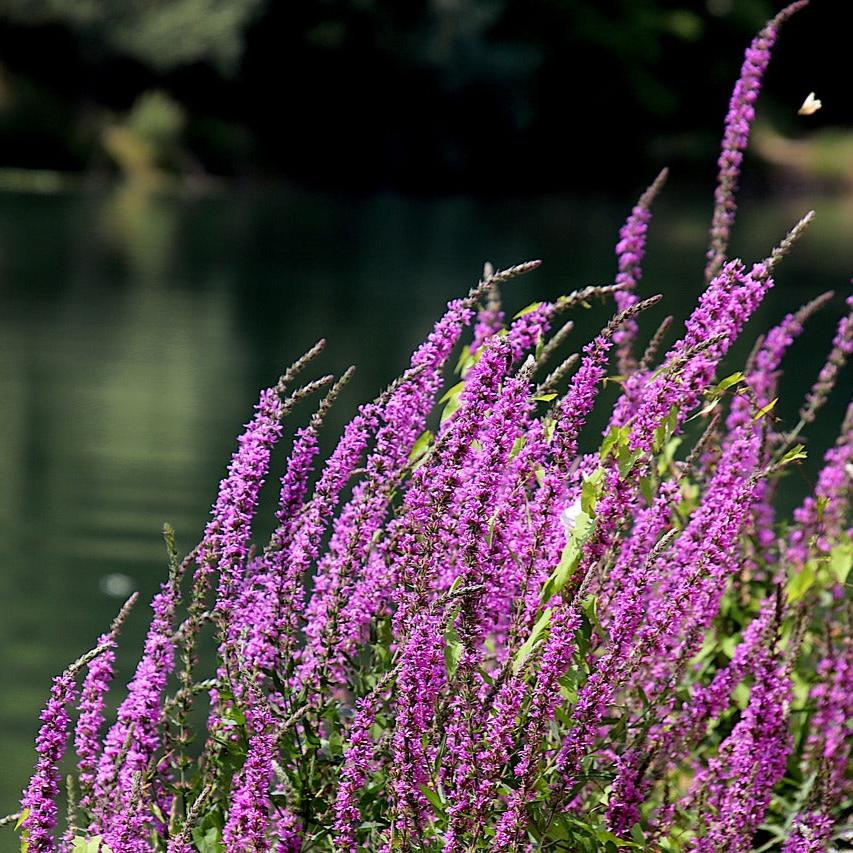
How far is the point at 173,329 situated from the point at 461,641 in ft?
51.8

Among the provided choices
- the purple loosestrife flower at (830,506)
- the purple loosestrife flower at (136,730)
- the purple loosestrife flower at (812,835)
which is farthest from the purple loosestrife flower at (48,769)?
the purple loosestrife flower at (830,506)

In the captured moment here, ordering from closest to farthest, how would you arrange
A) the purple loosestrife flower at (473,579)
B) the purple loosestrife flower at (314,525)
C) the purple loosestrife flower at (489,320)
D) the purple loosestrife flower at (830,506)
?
the purple loosestrife flower at (473,579) < the purple loosestrife flower at (314,525) < the purple loosestrife flower at (489,320) < the purple loosestrife flower at (830,506)

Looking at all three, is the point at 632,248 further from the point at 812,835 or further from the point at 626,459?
the point at 812,835

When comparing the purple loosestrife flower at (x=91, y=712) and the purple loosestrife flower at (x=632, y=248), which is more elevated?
the purple loosestrife flower at (x=632, y=248)

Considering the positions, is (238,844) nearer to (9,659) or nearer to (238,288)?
(9,659)

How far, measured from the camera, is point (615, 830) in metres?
3.05

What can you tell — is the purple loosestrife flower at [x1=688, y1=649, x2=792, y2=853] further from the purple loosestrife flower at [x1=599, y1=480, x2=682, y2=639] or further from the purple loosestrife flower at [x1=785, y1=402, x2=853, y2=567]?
the purple loosestrife flower at [x1=785, y1=402, x2=853, y2=567]

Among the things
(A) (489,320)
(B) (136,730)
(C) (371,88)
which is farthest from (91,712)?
(C) (371,88)

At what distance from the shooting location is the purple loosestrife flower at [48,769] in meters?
2.49

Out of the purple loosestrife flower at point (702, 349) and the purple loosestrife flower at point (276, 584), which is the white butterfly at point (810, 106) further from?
the purple loosestrife flower at point (276, 584)

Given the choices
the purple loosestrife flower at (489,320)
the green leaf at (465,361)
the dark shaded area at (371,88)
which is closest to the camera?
the green leaf at (465,361)

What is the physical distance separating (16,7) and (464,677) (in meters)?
44.5

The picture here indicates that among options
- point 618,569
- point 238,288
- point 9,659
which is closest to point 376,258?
point 238,288

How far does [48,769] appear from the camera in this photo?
2514mm
